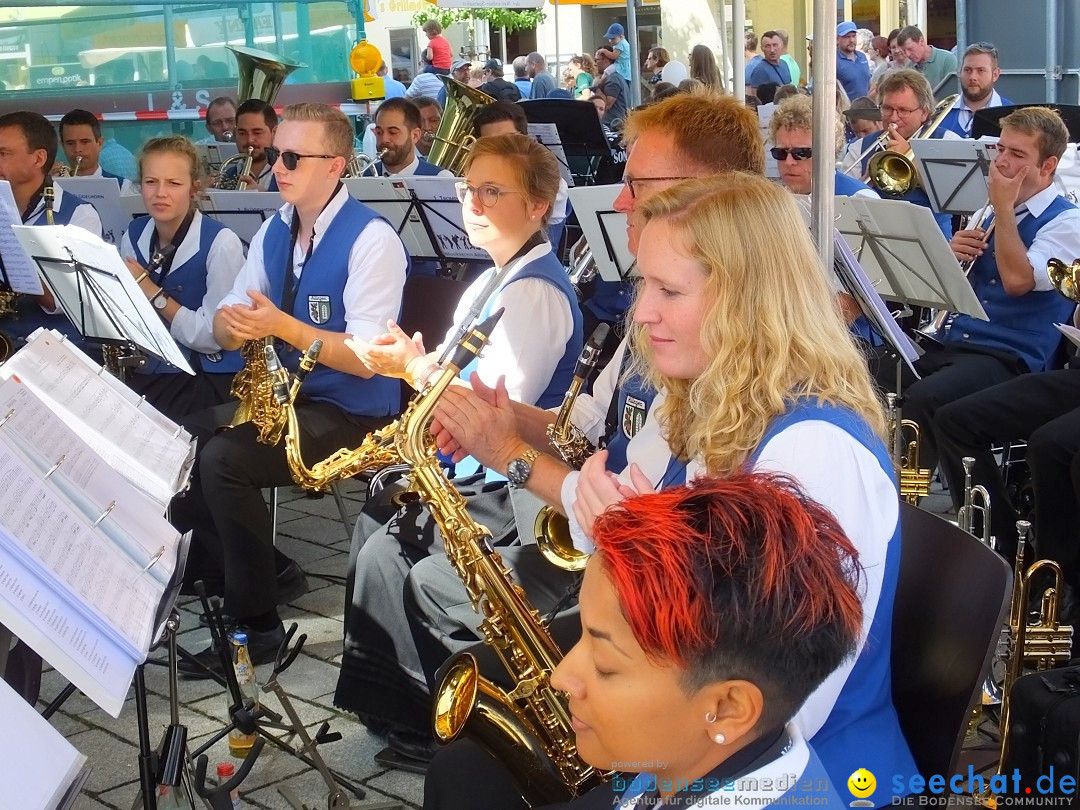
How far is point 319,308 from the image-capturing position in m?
3.96

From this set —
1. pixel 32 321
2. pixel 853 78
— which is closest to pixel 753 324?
pixel 32 321

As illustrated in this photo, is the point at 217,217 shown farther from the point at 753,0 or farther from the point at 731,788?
the point at 753,0

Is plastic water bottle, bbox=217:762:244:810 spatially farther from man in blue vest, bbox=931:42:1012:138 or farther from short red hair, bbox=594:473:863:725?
man in blue vest, bbox=931:42:1012:138

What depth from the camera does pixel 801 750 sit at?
4.44ft

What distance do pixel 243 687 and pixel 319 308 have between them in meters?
1.42

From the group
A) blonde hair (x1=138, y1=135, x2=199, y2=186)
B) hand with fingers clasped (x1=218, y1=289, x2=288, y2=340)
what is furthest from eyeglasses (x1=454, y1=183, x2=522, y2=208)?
blonde hair (x1=138, y1=135, x2=199, y2=186)

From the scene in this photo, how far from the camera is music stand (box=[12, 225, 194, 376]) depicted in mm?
3469

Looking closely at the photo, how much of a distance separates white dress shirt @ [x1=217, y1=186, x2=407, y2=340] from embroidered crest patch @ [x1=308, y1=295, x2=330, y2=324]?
8 centimetres

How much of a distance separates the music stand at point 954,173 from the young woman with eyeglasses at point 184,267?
2.94 m

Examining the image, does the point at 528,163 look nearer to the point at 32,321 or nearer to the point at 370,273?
the point at 370,273

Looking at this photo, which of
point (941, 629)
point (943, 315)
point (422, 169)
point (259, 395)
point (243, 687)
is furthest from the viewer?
point (422, 169)

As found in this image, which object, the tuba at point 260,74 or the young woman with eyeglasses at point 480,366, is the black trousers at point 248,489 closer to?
the young woman with eyeglasses at point 480,366

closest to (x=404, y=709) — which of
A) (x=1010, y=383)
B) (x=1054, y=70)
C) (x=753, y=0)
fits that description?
(x=1010, y=383)

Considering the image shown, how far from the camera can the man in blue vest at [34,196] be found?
497 centimetres
